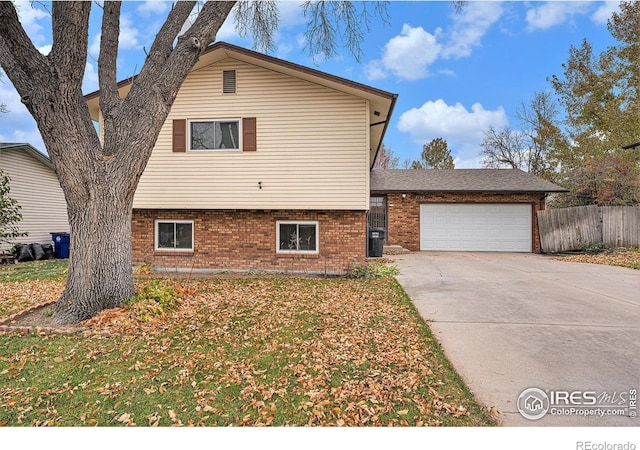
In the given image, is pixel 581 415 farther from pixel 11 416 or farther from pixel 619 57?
pixel 619 57

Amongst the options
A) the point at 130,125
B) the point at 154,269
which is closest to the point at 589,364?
the point at 130,125

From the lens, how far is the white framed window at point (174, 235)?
30.7ft

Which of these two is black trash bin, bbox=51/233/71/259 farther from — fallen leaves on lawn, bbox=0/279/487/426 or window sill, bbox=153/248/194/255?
fallen leaves on lawn, bbox=0/279/487/426

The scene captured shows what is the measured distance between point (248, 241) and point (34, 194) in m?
12.2

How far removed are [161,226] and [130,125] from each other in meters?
5.21

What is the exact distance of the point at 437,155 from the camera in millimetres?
32375

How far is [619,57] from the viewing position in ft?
59.3

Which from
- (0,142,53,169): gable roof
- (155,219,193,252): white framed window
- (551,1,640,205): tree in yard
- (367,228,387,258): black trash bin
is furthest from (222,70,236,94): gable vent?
(551,1,640,205): tree in yard

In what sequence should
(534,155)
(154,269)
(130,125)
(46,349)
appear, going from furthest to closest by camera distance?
1. (534,155)
2. (154,269)
3. (130,125)
4. (46,349)

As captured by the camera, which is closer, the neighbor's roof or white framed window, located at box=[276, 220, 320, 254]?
white framed window, located at box=[276, 220, 320, 254]

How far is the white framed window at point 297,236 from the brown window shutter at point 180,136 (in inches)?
133

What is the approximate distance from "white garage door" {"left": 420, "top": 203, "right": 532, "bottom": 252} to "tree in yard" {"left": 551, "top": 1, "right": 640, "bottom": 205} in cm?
341

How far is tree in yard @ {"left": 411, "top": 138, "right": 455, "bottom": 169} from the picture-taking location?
105ft

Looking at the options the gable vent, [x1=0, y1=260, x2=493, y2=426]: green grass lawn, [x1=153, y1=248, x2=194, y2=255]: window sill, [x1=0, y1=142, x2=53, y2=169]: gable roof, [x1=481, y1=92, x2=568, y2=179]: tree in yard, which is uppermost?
[x1=481, y1=92, x2=568, y2=179]: tree in yard
